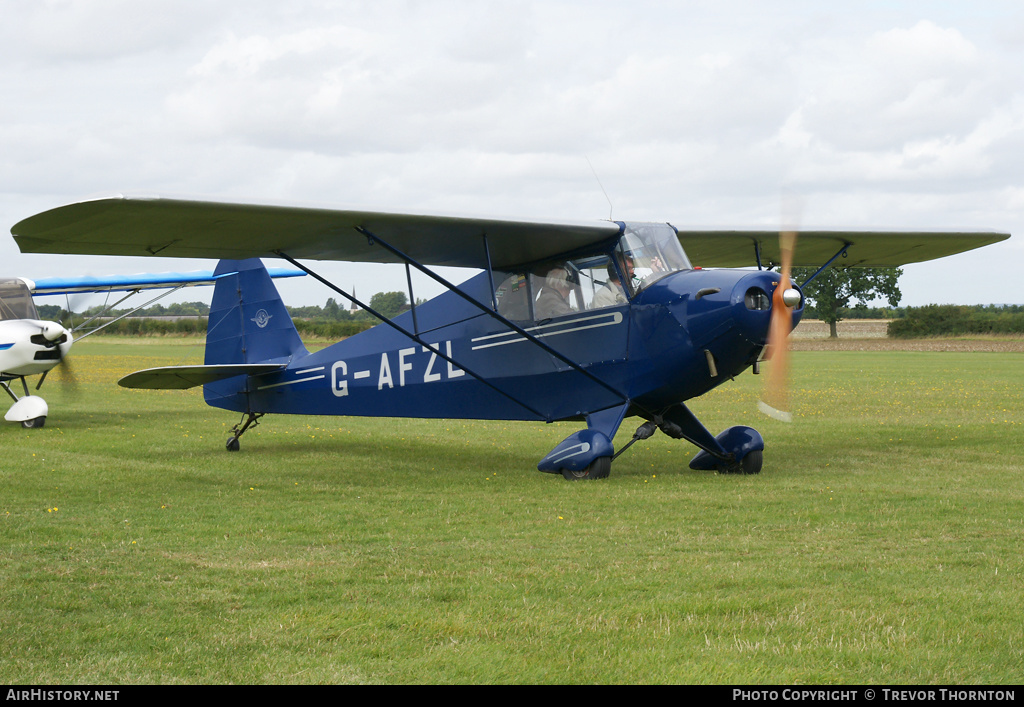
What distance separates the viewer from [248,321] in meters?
14.1

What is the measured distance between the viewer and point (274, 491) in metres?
9.31

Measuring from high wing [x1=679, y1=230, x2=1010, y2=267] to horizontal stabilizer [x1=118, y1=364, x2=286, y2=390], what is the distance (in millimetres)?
6648

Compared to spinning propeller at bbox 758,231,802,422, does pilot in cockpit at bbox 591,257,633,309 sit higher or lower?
higher

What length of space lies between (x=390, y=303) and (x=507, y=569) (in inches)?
277

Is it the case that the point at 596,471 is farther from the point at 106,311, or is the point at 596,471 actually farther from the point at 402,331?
the point at 106,311

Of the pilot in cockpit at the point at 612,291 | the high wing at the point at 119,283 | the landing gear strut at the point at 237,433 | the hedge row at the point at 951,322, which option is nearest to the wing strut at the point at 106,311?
the high wing at the point at 119,283

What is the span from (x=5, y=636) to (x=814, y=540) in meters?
5.02

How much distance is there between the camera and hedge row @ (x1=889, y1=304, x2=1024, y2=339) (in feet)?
224

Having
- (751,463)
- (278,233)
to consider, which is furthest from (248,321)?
(751,463)

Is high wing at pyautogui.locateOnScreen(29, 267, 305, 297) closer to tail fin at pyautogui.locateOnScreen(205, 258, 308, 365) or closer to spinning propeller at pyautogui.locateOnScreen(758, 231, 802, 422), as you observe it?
tail fin at pyautogui.locateOnScreen(205, 258, 308, 365)

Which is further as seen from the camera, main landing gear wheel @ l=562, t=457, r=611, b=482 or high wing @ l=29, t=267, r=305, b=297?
high wing @ l=29, t=267, r=305, b=297

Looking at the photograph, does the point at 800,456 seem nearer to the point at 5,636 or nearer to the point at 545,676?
the point at 545,676

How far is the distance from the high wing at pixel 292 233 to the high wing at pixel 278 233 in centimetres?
1

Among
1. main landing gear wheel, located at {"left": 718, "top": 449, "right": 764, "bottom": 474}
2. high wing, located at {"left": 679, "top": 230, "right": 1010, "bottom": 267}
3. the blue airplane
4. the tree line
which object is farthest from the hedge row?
main landing gear wheel, located at {"left": 718, "top": 449, "right": 764, "bottom": 474}
